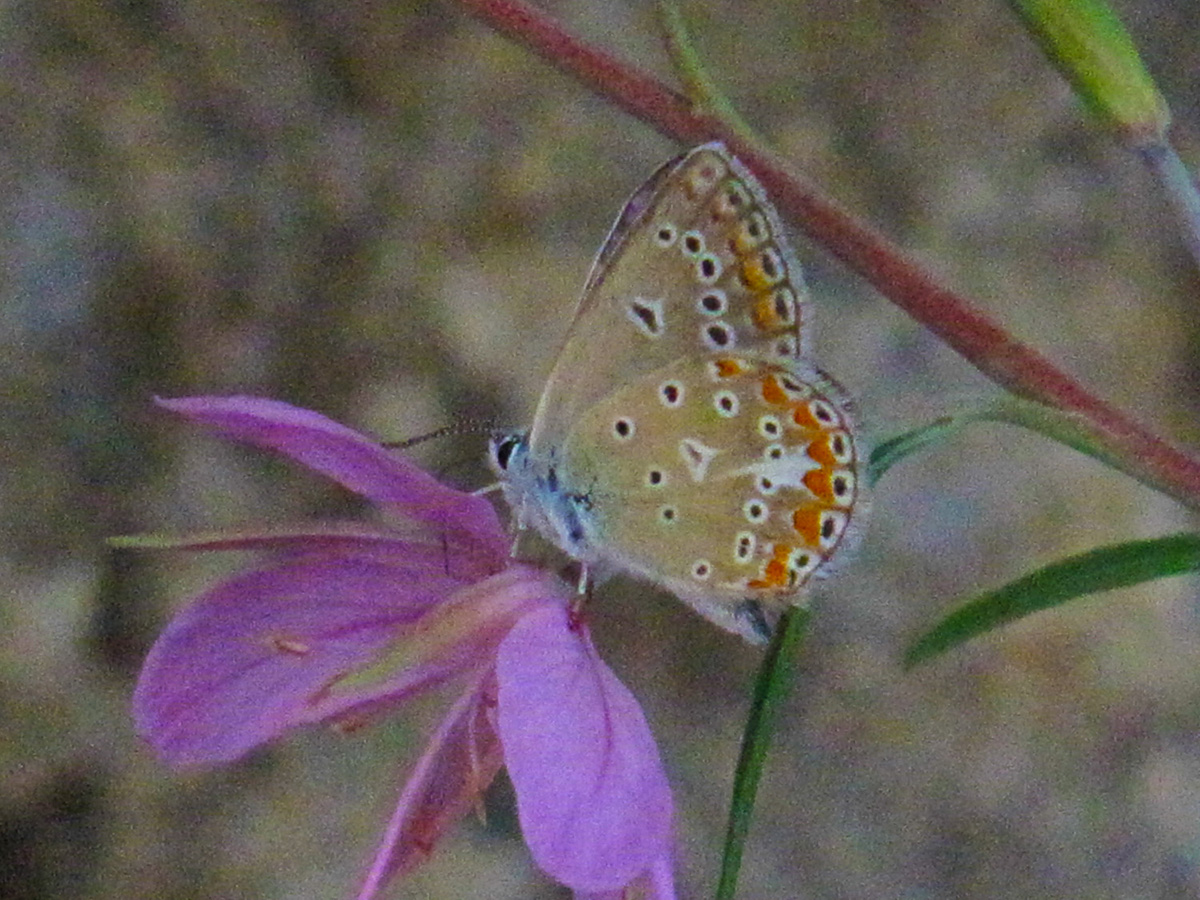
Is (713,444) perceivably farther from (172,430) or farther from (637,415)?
(172,430)

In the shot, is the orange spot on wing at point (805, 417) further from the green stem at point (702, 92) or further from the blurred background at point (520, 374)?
the blurred background at point (520, 374)

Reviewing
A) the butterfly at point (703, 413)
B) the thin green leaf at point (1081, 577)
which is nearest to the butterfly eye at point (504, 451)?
the butterfly at point (703, 413)

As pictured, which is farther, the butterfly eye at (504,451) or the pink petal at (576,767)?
the butterfly eye at (504,451)

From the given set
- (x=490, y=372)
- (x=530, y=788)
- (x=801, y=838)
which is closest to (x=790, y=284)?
(x=530, y=788)

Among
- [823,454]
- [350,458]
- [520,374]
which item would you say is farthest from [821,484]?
[520,374]

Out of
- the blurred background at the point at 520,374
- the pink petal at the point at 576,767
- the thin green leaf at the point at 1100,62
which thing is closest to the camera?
the pink petal at the point at 576,767

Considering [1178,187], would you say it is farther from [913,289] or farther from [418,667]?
[418,667]
